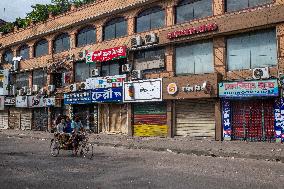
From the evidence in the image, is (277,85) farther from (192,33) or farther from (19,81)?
(19,81)

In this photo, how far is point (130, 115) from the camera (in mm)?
26266

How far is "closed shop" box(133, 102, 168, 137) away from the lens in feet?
79.9

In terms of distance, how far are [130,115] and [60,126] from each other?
40.5 feet

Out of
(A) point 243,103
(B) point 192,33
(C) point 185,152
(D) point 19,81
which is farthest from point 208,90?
(D) point 19,81

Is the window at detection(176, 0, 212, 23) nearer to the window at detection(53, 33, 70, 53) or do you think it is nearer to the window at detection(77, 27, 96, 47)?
the window at detection(77, 27, 96, 47)

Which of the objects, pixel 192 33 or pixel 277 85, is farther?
pixel 192 33

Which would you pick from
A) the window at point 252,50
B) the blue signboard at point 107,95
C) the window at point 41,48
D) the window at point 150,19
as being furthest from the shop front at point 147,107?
the window at point 41,48

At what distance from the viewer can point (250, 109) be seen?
20234mm

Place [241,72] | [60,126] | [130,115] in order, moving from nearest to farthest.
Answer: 1. [60,126]
2. [241,72]
3. [130,115]

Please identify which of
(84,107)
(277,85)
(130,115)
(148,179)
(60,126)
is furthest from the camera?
(84,107)

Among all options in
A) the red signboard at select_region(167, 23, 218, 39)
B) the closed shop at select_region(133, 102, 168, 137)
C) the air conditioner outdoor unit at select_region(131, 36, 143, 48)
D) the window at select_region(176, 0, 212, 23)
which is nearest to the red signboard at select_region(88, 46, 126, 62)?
the air conditioner outdoor unit at select_region(131, 36, 143, 48)

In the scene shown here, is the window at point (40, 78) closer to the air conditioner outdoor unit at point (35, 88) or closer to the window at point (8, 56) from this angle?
the air conditioner outdoor unit at point (35, 88)

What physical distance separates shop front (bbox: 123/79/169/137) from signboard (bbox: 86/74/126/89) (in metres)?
0.92

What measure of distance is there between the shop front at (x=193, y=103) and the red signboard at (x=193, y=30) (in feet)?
9.81
